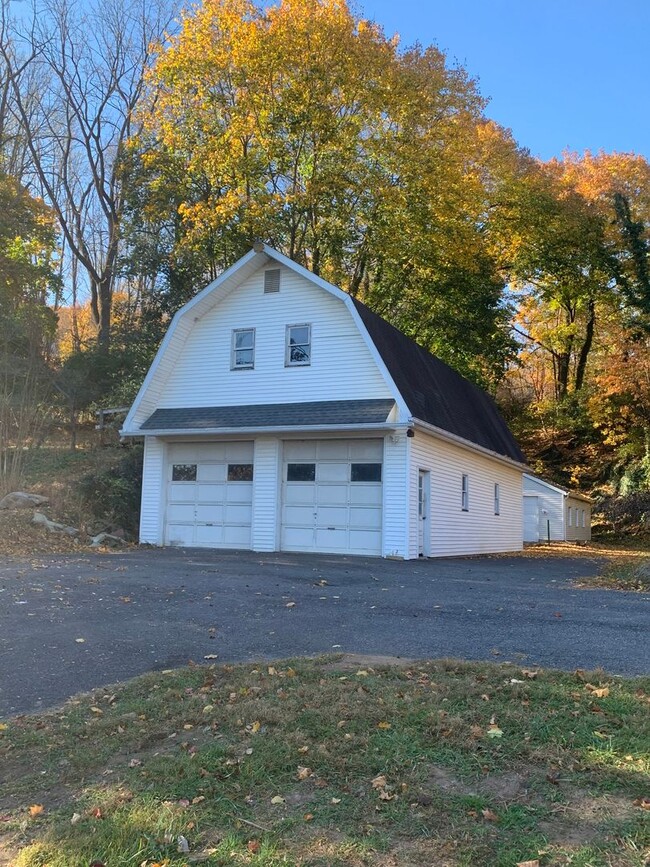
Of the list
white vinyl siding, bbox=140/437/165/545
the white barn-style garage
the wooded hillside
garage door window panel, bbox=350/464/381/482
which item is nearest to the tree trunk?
the wooded hillside

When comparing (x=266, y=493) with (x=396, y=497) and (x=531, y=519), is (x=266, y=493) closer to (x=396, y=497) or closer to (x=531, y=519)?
(x=396, y=497)

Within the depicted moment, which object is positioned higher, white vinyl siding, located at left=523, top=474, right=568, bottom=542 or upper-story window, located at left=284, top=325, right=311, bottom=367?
upper-story window, located at left=284, top=325, right=311, bottom=367

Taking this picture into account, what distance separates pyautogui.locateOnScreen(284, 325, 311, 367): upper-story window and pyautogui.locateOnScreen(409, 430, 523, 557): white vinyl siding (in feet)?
11.2

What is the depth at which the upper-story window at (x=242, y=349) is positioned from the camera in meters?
17.7

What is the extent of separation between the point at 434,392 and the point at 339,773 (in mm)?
15119

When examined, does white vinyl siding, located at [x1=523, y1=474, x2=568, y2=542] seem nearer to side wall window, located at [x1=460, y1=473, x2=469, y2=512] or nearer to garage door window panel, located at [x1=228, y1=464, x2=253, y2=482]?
side wall window, located at [x1=460, y1=473, x2=469, y2=512]

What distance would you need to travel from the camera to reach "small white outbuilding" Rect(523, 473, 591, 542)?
33.3 meters

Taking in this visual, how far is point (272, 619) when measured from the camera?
7723 millimetres

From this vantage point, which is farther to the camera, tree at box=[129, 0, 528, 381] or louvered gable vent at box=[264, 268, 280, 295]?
tree at box=[129, 0, 528, 381]

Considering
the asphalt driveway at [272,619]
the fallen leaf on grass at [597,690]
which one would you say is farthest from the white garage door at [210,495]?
the fallen leaf on grass at [597,690]

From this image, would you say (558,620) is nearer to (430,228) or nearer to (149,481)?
(149,481)

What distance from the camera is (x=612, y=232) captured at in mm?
32469

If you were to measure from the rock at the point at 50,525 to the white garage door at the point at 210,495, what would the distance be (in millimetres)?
2399

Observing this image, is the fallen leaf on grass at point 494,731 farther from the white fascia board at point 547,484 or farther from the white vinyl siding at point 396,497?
the white fascia board at point 547,484
